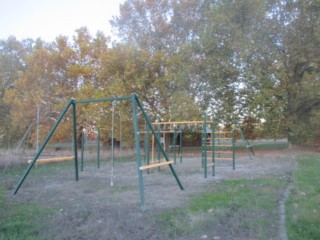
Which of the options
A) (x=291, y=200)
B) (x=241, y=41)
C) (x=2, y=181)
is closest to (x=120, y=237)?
(x=291, y=200)

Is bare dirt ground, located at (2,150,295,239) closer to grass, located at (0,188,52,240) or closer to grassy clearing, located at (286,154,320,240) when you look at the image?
grass, located at (0,188,52,240)

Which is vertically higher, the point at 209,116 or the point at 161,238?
the point at 209,116

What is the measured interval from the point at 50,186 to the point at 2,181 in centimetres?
171

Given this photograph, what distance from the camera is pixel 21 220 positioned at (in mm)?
4859

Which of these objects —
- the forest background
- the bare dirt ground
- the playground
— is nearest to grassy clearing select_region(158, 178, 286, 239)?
the playground

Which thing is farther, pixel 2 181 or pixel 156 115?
pixel 156 115

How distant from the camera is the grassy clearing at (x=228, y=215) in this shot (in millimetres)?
4203

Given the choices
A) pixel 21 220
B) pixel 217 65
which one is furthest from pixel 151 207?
pixel 217 65

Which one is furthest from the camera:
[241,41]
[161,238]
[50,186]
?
[241,41]

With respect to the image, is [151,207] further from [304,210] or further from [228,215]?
[304,210]

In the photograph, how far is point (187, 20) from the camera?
21469 mm

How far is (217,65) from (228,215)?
15.5 meters

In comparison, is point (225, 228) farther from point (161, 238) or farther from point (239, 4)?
point (239, 4)

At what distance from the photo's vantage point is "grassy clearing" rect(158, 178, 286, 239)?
13.8ft
